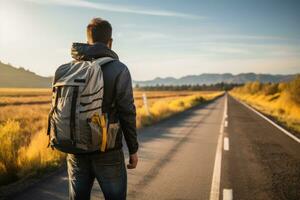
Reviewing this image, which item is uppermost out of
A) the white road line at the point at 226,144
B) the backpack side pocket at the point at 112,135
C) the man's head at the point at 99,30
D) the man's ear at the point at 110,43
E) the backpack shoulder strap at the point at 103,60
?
the man's head at the point at 99,30

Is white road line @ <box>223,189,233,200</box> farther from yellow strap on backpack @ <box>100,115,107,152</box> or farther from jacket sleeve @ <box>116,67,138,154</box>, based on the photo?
yellow strap on backpack @ <box>100,115,107,152</box>

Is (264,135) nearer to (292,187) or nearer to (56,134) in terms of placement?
(292,187)

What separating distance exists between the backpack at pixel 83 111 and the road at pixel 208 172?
293cm

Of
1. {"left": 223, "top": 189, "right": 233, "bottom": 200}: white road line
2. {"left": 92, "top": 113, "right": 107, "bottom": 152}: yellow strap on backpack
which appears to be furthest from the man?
{"left": 223, "top": 189, "right": 233, "bottom": 200}: white road line

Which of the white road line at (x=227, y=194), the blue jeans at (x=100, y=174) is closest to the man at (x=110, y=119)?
the blue jeans at (x=100, y=174)

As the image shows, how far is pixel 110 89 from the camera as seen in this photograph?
108 inches

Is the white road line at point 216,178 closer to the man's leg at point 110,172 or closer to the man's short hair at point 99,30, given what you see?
the man's leg at point 110,172

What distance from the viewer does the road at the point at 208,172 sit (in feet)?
18.6

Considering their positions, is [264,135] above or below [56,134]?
below

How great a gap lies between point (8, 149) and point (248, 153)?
6.34 metres

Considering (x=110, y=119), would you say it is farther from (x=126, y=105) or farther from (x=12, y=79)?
(x=12, y=79)

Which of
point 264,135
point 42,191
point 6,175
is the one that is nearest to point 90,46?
point 42,191

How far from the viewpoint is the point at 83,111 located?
2.64 meters

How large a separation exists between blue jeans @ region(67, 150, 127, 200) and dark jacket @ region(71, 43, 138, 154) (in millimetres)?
139
